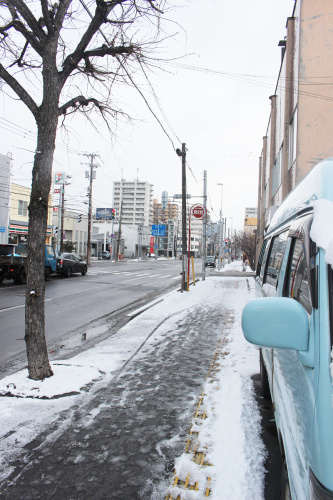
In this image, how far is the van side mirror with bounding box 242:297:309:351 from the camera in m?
1.62

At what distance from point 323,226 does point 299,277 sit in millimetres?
651

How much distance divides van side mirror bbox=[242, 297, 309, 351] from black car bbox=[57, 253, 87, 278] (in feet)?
72.1

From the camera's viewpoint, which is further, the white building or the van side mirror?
the white building

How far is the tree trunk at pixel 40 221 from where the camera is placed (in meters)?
4.51

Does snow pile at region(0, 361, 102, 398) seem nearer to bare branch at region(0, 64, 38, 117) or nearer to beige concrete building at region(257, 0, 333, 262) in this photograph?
bare branch at region(0, 64, 38, 117)

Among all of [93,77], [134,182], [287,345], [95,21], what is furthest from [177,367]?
[134,182]

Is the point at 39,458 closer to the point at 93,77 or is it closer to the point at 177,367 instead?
the point at 177,367

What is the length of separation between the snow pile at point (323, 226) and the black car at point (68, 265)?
2209cm

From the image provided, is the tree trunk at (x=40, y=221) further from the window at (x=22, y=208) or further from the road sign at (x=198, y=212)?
the window at (x=22, y=208)

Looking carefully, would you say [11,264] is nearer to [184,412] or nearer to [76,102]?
[76,102]

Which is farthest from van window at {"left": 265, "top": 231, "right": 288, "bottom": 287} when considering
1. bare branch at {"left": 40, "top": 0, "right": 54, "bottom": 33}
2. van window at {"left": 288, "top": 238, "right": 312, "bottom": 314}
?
bare branch at {"left": 40, "top": 0, "right": 54, "bottom": 33}

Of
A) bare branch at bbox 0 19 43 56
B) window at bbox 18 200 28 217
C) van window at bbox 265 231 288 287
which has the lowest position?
van window at bbox 265 231 288 287

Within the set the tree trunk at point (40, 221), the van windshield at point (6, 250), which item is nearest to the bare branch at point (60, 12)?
the tree trunk at point (40, 221)

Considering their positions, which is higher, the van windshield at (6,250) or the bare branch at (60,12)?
the bare branch at (60,12)
